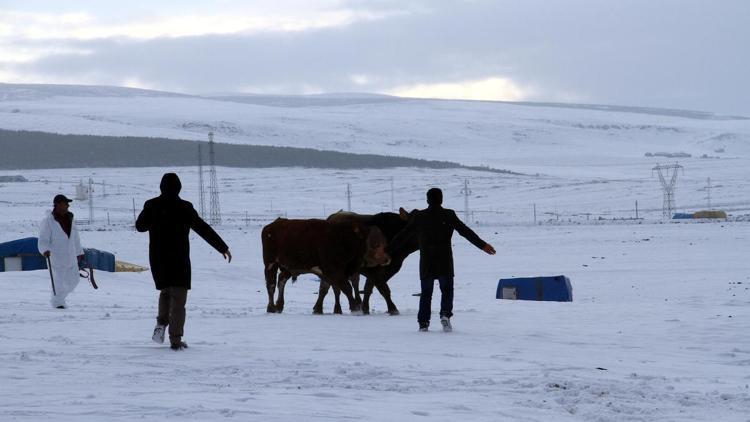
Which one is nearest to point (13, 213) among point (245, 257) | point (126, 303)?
point (245, 257)

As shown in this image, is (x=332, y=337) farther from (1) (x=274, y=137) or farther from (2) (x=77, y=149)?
(1) (x=274, y=137)

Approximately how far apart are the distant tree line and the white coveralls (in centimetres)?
8336

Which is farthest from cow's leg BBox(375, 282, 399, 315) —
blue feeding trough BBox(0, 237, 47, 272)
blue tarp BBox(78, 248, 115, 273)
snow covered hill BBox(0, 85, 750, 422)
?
blue feeding trough BBox(0, 237, 47, 272)

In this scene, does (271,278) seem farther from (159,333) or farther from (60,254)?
(159,333)

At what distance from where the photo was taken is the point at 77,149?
345 ft

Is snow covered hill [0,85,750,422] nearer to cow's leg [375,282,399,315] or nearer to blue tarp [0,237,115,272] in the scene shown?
cow's leg [375,282,399,315]

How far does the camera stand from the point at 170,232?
1156 cm

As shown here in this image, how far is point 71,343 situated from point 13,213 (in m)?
55.2

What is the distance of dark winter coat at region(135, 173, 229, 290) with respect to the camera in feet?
37.4

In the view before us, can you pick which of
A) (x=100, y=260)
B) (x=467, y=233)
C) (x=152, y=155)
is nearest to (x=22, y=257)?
(x=100, y=260)

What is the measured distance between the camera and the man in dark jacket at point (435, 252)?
13.2 meters

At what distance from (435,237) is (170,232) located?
9.61 feet

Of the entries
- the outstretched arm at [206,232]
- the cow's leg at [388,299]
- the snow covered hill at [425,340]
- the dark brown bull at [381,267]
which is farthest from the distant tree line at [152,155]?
the outstretched arm at [206,232]

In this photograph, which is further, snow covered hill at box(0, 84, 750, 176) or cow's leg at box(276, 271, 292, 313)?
snow covered hill at box(0, 84, 750, 176)
